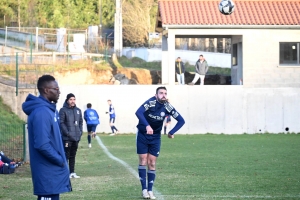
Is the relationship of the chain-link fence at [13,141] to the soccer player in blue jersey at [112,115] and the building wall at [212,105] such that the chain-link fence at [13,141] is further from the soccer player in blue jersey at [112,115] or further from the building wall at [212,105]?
the building wall at [212,105]

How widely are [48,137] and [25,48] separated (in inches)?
1766

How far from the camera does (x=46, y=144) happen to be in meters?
7.22

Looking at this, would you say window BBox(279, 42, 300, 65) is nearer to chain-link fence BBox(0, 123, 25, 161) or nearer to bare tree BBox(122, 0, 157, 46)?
chain-link fence BBox(0, 123, 25, 161)

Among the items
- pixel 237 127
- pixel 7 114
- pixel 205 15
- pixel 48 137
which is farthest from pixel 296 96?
pixel 48 137

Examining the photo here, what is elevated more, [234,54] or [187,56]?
[187,56]

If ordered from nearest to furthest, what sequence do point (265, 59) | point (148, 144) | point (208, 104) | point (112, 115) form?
1. point (148, 144)
2. point (112, 115)
3. point (208, 104)
4. point (265, 59)

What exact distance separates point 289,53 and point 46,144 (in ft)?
101

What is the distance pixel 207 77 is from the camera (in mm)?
44312

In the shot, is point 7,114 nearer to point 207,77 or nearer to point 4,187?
point 207,77

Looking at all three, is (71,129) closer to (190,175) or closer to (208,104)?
(190,175)

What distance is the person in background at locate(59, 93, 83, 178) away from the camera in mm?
15328

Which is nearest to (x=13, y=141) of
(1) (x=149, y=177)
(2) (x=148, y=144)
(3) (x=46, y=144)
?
(2) (x=148, y=144)

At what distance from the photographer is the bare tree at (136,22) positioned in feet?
220

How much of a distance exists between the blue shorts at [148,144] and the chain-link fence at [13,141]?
24.1 feet
